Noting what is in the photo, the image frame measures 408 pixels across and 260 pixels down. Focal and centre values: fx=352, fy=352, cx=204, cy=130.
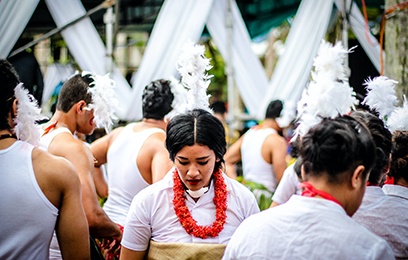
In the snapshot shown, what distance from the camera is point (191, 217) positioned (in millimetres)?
1875

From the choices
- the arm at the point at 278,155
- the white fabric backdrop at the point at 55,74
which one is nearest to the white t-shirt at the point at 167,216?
the arm at the point at 278,155

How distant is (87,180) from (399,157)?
1.90 m

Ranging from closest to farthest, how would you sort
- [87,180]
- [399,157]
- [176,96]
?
[399,157] → [87,180] → [176,96]

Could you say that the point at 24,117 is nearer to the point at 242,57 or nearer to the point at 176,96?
the point at 176,96

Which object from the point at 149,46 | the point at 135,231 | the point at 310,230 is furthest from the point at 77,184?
the point at 149,46

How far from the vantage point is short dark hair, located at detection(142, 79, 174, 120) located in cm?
303

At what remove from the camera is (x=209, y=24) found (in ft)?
18.2

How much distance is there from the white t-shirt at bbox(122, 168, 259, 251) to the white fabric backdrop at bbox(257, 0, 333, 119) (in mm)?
3778

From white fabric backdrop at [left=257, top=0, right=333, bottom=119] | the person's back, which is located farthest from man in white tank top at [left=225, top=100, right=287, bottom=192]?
the person's back

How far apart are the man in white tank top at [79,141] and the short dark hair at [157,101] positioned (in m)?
0.52

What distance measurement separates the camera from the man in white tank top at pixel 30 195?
1506 millimetres

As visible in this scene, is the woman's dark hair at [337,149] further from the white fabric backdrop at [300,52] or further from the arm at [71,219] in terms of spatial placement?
the white fabric backdrop at [300,52]

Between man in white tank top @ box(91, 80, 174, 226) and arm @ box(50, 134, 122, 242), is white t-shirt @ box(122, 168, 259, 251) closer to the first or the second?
arm @ box(50, 134, 122, 242)

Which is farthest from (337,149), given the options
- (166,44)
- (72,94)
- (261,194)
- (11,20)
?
(11,20)
